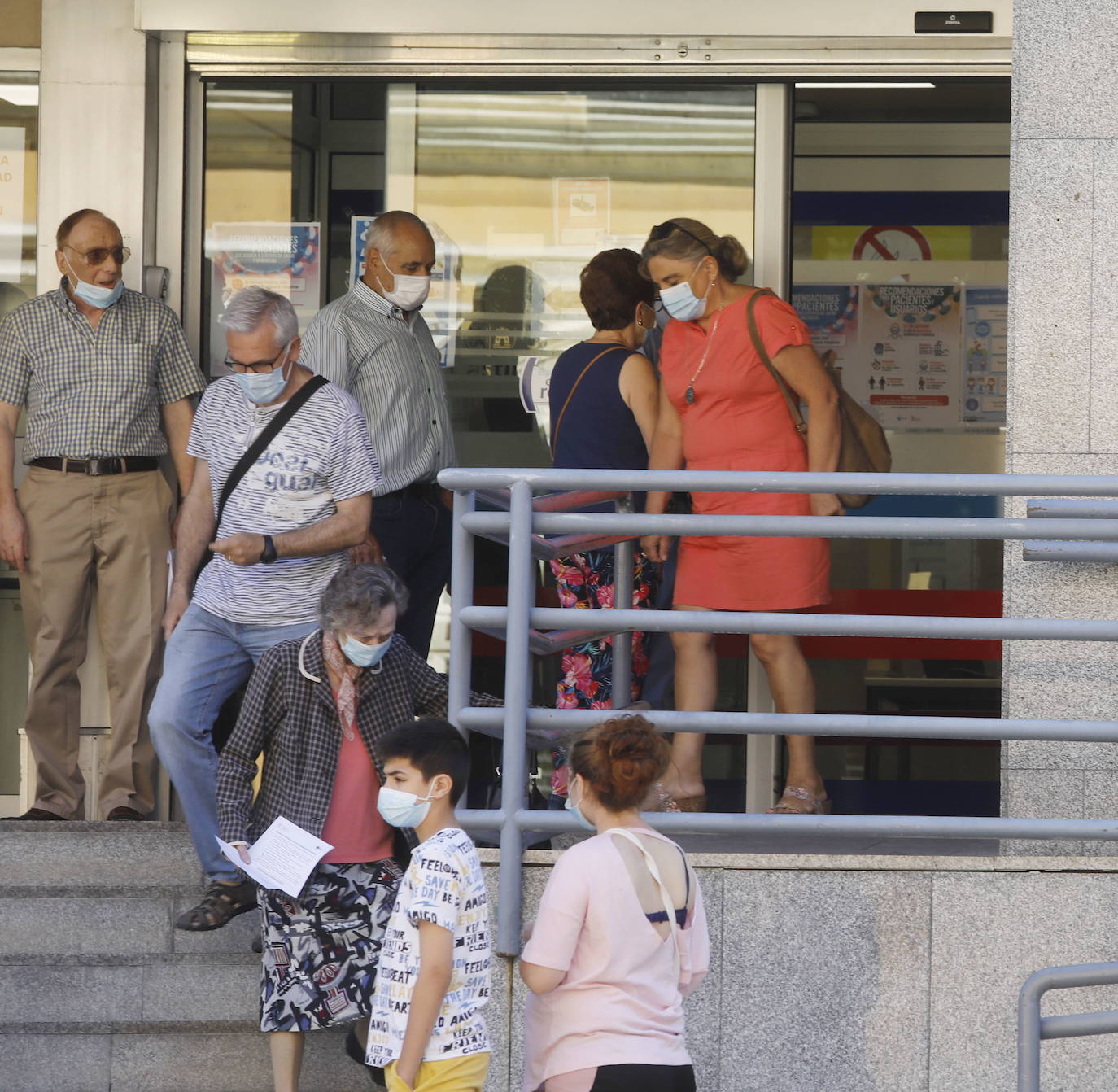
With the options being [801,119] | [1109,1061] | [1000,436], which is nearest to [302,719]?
[1109,1061]

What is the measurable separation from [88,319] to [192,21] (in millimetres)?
1325

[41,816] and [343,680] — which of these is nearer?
[343,680]

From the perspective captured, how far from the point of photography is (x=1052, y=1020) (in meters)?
3.00

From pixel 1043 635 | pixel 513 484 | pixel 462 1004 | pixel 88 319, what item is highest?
pixel 88 319

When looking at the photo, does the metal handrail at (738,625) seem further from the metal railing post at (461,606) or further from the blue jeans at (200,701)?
the blue jeans at (200,701)

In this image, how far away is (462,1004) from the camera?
3641 millimetres

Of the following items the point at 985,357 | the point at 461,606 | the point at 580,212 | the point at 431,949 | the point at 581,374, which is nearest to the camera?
the point at 431,949

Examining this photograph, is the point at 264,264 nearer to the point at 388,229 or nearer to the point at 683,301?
the point at 388,229

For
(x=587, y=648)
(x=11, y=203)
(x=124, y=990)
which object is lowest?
(x=124, y=990)

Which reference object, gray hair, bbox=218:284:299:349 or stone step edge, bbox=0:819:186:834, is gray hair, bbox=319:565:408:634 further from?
stone step edge, bbox=0:819:186:834

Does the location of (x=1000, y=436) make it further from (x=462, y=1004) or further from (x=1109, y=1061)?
(x=462, y=1004)

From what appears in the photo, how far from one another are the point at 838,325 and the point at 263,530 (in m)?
3.99

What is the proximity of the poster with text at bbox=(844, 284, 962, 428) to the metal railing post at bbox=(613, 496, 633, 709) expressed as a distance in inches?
116

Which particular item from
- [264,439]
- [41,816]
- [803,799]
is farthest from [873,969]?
[41,816]
